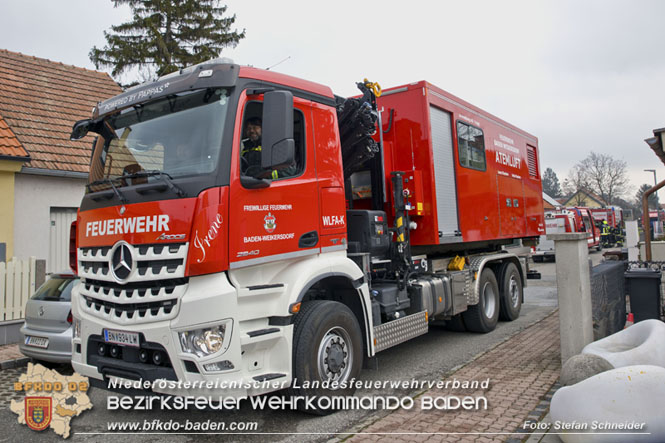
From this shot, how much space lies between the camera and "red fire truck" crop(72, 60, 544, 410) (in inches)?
154

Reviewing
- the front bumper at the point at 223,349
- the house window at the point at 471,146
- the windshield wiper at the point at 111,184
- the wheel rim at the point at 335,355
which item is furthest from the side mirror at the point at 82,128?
the house window at the point at 471,146

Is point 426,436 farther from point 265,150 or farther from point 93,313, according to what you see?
point 93,313

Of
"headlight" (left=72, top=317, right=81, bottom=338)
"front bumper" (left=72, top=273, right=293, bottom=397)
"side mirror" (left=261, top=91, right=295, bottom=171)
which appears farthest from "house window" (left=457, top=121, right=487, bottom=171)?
"headlight" (left=72, top=317, right=81, bottom=338)

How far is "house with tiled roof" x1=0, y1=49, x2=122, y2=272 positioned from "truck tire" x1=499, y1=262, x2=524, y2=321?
896cm

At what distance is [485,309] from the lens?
8.70 metres

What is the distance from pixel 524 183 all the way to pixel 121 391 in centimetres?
851

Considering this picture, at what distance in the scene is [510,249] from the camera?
9.86m

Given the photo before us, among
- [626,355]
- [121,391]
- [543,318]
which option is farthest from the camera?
[543,318]

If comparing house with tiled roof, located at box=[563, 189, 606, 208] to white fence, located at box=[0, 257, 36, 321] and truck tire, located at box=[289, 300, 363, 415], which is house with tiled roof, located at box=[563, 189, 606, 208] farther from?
truck tire, located at box=[289, 300, 363, 415]

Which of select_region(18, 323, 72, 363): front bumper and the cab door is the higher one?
the cab door

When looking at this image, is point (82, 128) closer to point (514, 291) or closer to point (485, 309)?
point (485, 309)

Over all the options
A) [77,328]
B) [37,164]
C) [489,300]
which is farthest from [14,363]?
[489,300]

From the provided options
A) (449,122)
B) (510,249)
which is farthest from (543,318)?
(449,122)

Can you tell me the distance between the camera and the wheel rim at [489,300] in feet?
28.6
